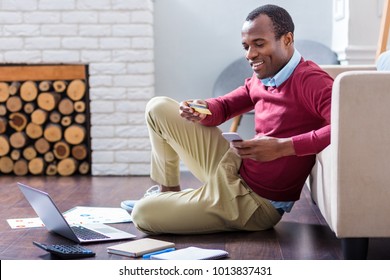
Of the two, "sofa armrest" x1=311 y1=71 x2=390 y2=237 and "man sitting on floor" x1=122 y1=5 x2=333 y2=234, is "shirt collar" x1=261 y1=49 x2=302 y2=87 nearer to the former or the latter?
"man sitting on floor" x1=122 y1=5 x2=333 y2=234

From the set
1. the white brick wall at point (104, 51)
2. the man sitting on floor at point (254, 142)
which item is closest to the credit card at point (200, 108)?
the man sitting on floor at point (254, 142)

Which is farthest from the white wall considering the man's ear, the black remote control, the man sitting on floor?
the black remote control

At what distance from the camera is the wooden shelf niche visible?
4.77m

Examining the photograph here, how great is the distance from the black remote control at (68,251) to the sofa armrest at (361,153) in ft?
2.78

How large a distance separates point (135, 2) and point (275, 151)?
7.72ft

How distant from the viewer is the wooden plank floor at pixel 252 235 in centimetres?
262

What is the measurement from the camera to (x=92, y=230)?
293cm

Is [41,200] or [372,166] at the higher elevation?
[372,166]

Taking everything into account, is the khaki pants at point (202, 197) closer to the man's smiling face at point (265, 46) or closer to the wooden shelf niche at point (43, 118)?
the man's smiling face at point (265, 46)

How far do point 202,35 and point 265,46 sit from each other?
2.25 m

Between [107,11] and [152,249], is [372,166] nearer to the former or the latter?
[152,249]

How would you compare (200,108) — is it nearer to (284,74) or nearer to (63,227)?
(284,74)
